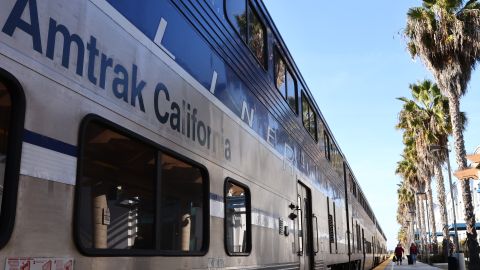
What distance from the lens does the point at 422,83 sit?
30281 mm

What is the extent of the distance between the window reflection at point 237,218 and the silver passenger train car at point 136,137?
18 mm

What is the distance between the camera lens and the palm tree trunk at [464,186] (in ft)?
61.2

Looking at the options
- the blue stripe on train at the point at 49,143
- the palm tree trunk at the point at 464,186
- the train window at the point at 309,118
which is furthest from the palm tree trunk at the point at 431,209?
the blue stripe on train at the point at 49,143

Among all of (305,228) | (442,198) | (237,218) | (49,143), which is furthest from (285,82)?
(442,198)

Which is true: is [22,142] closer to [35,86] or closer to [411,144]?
[35,86]

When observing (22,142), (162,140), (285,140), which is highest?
(285,140)

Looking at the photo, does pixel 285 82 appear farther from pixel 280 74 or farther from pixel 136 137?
pixel 136 137

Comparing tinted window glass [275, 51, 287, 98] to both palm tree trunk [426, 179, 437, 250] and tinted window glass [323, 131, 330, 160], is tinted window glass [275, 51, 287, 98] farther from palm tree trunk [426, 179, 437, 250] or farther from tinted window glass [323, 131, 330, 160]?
palm tree trunk [426, 179, 437, 250]

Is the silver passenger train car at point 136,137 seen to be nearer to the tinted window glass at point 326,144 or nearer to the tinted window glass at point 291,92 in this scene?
the tinted window glass at point 291,92

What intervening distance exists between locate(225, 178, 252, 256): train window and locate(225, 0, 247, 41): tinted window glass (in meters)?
1.64

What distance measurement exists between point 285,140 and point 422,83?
999 inches

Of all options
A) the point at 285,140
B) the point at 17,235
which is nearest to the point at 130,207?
the point at 17,235

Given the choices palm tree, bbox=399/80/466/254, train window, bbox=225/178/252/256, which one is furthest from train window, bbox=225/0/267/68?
palm tree, bbox=399/80/466/254

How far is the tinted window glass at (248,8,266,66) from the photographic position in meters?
5.88
